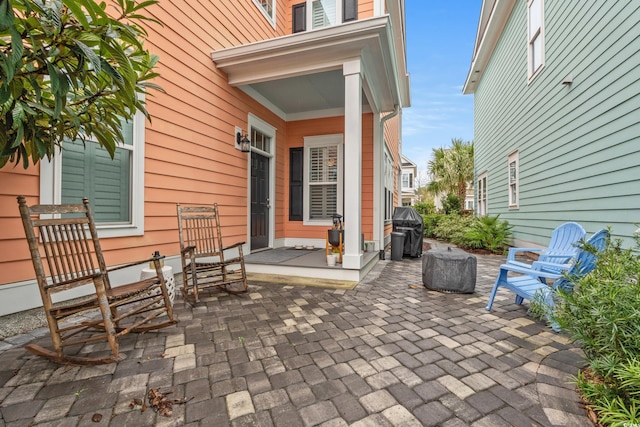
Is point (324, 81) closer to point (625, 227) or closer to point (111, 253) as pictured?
point (111, 253)

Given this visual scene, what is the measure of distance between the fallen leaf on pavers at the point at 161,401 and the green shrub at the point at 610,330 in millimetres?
1951

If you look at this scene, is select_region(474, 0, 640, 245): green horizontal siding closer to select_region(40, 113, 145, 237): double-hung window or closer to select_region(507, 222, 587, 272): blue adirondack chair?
select_region(507, 222, 587, 272): blue adirondack chair

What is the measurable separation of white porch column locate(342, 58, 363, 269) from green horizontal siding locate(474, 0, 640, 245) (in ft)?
10.0

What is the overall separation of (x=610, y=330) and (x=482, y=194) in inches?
409

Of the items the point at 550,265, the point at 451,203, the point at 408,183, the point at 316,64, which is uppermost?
the point at 408,183

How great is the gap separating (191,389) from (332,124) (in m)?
5.46

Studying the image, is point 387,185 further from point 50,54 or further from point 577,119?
point 50,54

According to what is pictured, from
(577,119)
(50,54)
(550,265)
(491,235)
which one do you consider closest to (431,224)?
(491,235)

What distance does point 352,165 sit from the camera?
149 inches

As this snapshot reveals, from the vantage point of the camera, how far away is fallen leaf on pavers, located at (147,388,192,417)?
1406 mm

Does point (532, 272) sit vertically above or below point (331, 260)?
above

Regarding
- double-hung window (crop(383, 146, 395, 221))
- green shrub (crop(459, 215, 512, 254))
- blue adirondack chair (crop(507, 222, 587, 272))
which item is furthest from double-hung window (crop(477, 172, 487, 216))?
blue adirondack chair (crop(507, 222, 587, 272))

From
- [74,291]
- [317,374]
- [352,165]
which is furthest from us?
[352,165]

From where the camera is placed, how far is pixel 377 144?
5879 mm
